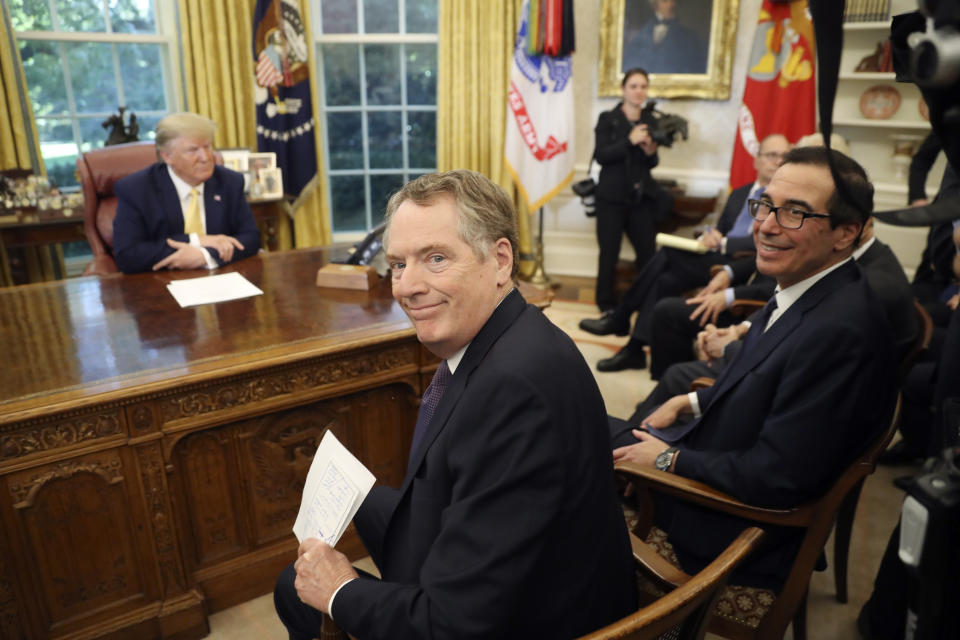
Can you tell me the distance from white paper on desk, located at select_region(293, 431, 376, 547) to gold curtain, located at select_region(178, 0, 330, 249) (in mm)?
4173

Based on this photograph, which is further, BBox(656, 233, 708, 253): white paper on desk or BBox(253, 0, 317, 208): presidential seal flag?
BBox(253, 0, 317, 208): presidential seal flag

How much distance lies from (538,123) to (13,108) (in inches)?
142

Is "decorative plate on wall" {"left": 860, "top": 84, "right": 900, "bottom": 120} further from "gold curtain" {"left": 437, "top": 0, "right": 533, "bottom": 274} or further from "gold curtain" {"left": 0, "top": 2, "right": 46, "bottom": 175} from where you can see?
"gold curtain" {"left": 0, "top": 2, "right": 46, "bottom": 175}

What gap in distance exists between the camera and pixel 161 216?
2996mm

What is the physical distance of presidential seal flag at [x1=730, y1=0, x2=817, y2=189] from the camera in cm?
467

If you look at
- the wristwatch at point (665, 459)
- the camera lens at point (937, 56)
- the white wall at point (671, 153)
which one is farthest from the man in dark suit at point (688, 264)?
the camera lens at point (937, 56)

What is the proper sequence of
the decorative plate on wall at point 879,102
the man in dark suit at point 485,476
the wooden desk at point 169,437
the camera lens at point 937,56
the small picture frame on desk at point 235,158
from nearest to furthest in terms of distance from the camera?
the camera lens at point 937,56
the man in dark suit at point 485,476
the wooden desk at point 169,437
the small picture frame on desk at point 235,158
the decorative plate on wall at point 879,102

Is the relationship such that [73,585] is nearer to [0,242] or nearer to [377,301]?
[377,301]

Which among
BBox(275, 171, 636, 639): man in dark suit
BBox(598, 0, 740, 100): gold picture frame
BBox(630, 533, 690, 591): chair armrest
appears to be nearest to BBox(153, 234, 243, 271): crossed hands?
BBox(275, 171, 636, 639): man in dark suit

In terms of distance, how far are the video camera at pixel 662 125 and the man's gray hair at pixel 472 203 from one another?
12.1 ft

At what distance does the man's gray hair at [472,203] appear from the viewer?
121 centimetres

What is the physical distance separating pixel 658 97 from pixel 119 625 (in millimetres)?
5012

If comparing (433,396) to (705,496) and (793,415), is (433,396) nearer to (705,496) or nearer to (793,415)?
(705,496)

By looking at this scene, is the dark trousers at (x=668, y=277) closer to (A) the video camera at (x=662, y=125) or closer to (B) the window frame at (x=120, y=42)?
(A) the video camera at (x=662, y=125)
